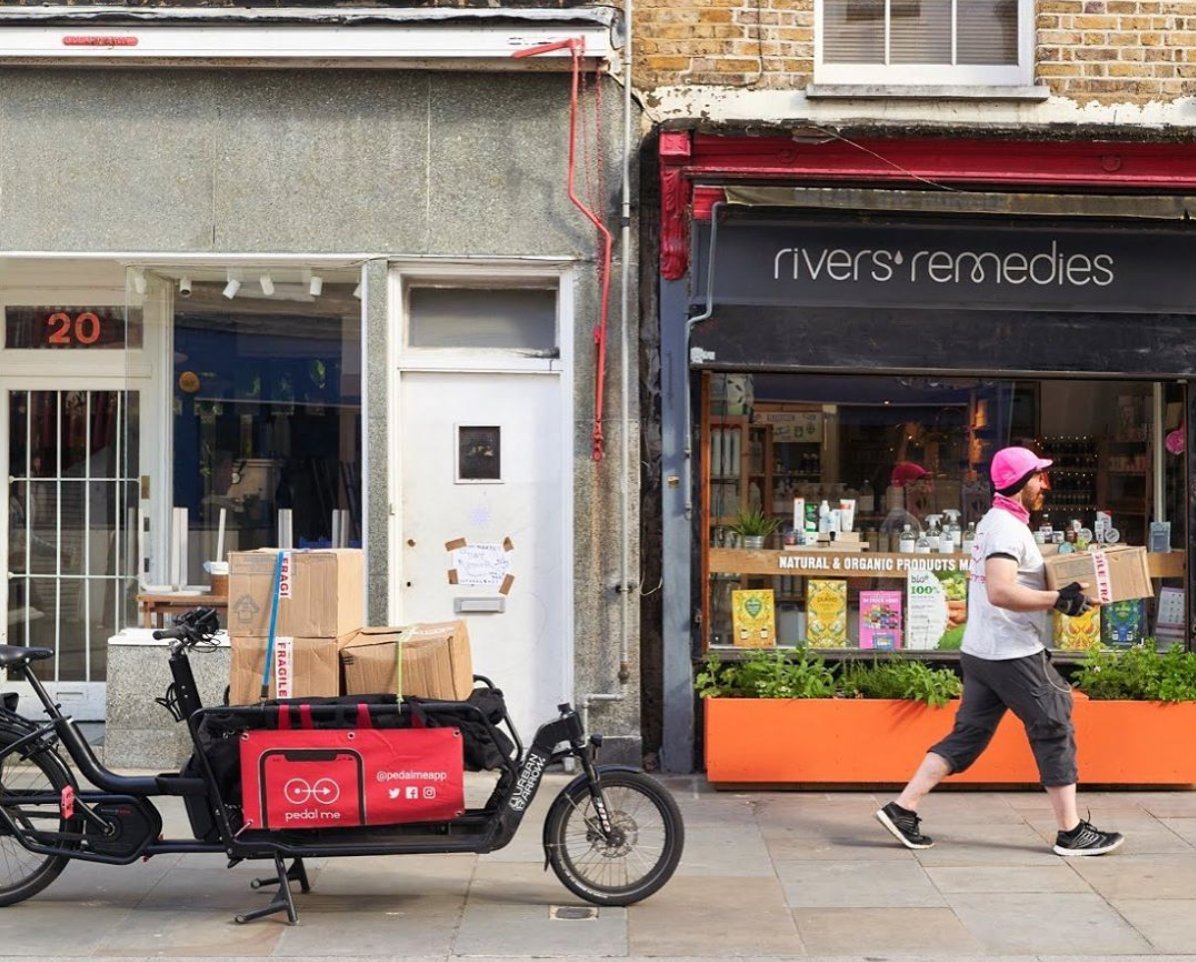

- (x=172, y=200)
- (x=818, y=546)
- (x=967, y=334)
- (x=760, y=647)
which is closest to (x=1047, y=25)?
(x=967, y=334)

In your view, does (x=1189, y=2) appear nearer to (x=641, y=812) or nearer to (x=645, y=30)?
(x=645, y=30)

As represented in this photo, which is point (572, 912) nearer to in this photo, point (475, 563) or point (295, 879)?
point (295, 879)

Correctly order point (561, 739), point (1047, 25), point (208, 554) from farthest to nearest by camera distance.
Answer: point (208, 554), point (1047, 25), point (561, 739)

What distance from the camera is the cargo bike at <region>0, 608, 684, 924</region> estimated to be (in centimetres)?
609

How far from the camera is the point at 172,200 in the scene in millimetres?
9008

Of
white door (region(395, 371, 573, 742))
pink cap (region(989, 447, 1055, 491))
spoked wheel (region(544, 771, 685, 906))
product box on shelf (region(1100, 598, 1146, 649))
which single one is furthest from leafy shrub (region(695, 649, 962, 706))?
spoked wheel (region(544, 771, 685, 906))

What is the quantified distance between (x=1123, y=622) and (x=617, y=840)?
4329 mm

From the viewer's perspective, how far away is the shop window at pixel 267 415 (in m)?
9.51

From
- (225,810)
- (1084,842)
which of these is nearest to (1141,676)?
(1084,842)

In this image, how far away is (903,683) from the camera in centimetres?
853

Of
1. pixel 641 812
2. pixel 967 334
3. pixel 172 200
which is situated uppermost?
pixel 172 200

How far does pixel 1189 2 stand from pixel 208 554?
670 cm

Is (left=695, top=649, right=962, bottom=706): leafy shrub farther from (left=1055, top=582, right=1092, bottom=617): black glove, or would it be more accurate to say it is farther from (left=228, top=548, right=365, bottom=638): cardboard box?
(left=228, top=548, right=365, bottom=638): cardboard box

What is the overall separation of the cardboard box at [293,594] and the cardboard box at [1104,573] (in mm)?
3203
